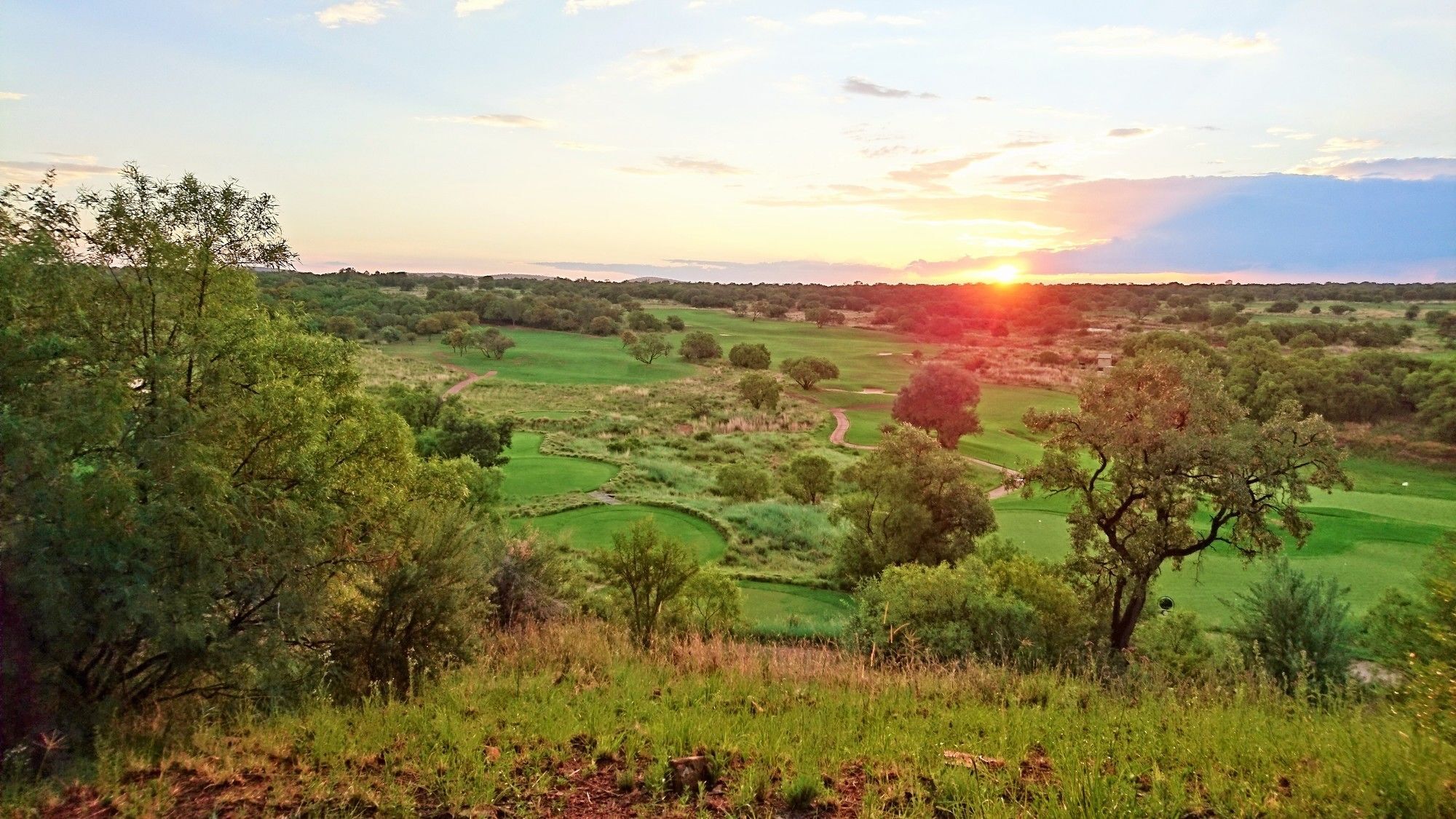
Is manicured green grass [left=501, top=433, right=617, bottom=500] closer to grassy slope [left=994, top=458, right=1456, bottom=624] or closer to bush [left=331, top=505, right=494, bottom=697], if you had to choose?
grassy slope [left=994, top=458, right=1456, bottom=624]

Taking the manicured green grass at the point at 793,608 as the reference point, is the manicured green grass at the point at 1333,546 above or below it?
above

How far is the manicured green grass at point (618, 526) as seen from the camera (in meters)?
25.8

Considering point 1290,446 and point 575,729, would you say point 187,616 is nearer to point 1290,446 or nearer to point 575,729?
point 575,729

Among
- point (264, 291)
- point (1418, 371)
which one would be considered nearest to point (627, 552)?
point (264, 291)

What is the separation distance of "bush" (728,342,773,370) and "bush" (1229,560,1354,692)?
74.4m

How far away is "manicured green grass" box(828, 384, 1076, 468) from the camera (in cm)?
4781

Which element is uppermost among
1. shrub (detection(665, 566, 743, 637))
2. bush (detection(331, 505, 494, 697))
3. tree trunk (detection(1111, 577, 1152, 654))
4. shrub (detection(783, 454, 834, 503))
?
bush (detection(331, 505, 494, 697))

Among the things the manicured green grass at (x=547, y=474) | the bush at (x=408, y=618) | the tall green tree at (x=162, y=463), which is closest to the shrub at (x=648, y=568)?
the bush at (x=408, y=618)

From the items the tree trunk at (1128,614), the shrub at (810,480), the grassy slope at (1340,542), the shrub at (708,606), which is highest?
the tree trunk at (1128,614)

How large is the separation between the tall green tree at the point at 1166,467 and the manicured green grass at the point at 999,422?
27.6 m

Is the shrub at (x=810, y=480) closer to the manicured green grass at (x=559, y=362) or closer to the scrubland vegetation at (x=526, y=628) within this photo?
the scrubland vegetation at (x=526, y=628)

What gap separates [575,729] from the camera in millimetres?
6887

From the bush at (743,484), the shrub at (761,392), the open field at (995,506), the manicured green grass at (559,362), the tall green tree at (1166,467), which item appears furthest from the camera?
the manicured green grass at (559,362)

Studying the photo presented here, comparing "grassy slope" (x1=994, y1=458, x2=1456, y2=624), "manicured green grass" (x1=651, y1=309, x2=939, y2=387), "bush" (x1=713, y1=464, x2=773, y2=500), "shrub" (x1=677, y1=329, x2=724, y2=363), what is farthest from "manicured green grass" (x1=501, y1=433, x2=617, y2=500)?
"shrub" (x1=677, y1=329, x2=724, y2=363)
